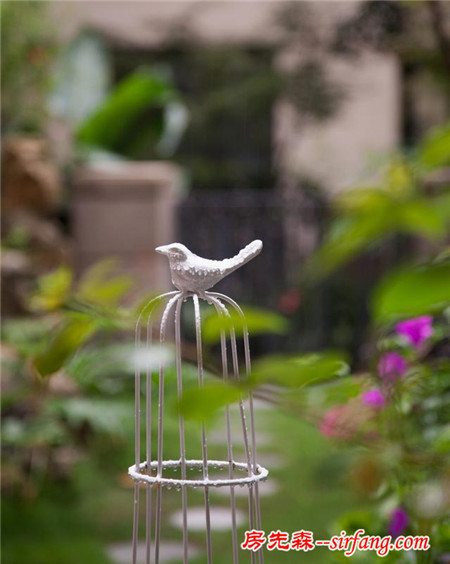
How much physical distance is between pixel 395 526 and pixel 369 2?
6587mm

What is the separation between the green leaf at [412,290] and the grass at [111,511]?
215cm

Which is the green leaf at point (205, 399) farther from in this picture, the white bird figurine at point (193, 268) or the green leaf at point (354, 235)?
the white bird figurine at point (193, 268)

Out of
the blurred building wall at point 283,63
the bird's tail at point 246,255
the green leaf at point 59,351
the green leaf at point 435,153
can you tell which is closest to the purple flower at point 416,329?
the bird's tail at point 246,255

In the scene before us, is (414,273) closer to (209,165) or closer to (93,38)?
(93,38)

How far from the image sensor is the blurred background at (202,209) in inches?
30.9

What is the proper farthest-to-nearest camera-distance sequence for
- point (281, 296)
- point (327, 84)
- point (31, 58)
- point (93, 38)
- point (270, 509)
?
1. point (327, 84)
2. point (93, 38)
3. point (281, 296)
4. point (31, 58)
5. point (270, 509)

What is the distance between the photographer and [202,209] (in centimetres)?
612

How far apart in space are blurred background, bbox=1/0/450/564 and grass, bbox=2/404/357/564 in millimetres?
10

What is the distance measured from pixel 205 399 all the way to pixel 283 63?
885 cm

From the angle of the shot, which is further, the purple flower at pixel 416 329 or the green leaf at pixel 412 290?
the purple flower at pixel 416 329

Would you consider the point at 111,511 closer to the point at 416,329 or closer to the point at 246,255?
the point at 416,329

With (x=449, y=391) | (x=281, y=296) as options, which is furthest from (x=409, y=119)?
(x=449, y=391)

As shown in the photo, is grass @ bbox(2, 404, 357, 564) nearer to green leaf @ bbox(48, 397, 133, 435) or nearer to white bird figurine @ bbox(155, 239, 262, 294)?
green leaf @ bbox(48, 397, 133, 435)

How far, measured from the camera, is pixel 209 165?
899 centimetres
